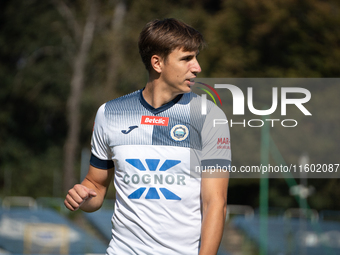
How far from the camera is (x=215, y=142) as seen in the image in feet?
6.98

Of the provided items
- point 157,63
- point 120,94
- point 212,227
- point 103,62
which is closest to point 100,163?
point 157,63

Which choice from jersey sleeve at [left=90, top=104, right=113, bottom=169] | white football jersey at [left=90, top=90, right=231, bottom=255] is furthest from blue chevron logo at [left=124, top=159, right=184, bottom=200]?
jersey sleeve at [left=90, top=104, right=113, bottom=169]

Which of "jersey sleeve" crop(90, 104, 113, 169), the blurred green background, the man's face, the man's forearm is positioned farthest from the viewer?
the blurred green background

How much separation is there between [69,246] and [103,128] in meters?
7.43

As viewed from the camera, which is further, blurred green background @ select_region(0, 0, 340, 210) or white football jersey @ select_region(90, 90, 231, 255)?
blurred green background @ select_region(0, 0, 340, 210)

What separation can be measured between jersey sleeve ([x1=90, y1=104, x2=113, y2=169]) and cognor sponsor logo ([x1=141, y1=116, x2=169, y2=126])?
0.21 metres

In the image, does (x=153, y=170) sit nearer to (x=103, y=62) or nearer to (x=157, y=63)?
(x=157, y=63)

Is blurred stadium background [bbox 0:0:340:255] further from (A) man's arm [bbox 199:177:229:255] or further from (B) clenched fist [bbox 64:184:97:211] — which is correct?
(B) clenched fist [bbox 64:184:97:211]

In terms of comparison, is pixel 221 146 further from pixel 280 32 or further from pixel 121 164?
pixel 280 32

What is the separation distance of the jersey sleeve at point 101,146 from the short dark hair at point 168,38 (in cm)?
39

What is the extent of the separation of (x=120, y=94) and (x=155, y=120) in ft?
57.2

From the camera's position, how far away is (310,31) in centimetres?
1805

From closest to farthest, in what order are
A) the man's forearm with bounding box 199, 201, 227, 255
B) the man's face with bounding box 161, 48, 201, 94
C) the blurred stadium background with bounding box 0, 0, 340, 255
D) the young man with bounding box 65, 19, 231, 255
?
the man's forearm with bounding box 199, 201, 227, 255
the young man with bounding box 65, 19, 231, 255
the man's face with bounding box 161, 48, 201, 94
the blurred stadium background with bounding box 0, 0, 340, 255

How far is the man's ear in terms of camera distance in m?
2.26
